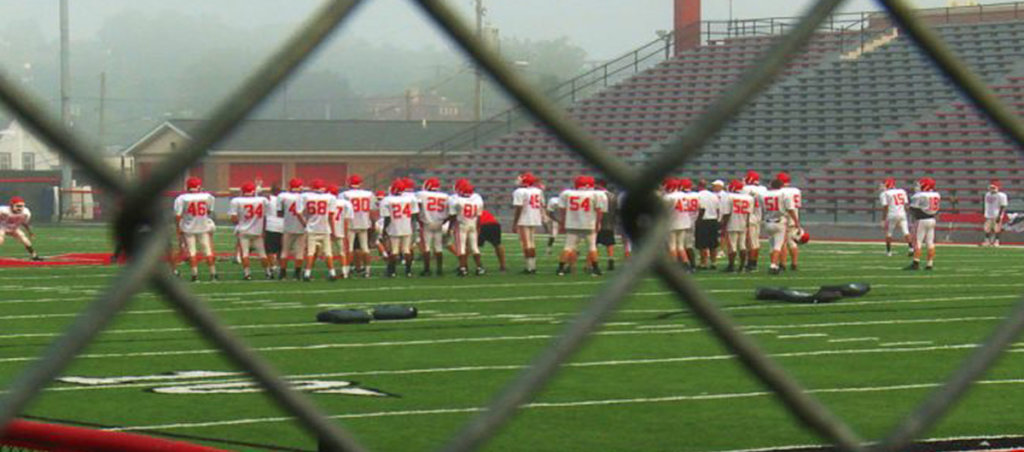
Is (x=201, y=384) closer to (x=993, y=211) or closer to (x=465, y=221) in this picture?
(x=465, y=221)

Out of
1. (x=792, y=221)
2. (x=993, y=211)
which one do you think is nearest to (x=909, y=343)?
(x=792, y=221)

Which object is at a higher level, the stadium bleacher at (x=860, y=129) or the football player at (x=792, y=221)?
the stadium bleacher at (x=860, y=129)

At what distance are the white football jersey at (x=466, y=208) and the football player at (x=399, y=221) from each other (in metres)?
0.57

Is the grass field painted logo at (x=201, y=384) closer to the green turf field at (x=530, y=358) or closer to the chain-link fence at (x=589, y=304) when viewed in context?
the green turf field at (x=530, y=358)

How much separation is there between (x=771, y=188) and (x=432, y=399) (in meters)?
16.8

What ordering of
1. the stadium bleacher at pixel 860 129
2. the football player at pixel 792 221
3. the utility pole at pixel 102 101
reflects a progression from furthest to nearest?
the stadium bleacher at pixel 860 129, the football player at pixel 792 221, the utility pole at pixel 102 101

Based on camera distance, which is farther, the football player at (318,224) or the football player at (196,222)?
the football player at (318,224)

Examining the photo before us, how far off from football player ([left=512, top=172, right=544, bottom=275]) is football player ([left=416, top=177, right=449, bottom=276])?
104cm

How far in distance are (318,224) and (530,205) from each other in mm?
3348

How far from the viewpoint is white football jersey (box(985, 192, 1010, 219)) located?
35.8 meters

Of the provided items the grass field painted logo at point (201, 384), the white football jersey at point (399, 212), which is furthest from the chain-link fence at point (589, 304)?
the white football jersey at point (399, 212)

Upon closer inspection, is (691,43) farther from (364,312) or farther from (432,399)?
(432,399)

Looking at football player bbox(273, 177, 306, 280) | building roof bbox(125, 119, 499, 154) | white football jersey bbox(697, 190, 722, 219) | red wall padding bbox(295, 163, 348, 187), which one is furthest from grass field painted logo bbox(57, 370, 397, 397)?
red wall padding bbox(295, 163, 348, 187)

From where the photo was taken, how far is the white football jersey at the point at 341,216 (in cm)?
2603
